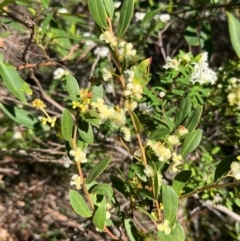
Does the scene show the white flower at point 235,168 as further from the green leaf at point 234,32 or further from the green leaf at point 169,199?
the green leaf at point 234,32

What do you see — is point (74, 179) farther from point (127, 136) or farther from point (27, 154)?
point (27, 154)

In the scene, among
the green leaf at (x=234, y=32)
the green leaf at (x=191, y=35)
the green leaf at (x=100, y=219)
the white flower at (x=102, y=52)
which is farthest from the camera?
the white flower at (x=102, y=52)

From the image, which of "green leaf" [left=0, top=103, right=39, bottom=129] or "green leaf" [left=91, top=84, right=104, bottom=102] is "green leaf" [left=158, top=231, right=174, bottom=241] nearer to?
"green leaf" [left=91, top=84, right=104, bottom=102]

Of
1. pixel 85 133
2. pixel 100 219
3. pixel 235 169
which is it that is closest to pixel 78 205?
pixel 100 219

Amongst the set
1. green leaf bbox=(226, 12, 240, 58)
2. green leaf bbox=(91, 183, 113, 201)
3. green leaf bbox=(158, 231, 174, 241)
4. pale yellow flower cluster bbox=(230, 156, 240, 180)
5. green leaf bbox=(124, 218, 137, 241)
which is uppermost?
green leaf bbox=(226, 12, 240, 58)

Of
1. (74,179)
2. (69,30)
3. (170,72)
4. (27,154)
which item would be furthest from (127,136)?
(69,30)

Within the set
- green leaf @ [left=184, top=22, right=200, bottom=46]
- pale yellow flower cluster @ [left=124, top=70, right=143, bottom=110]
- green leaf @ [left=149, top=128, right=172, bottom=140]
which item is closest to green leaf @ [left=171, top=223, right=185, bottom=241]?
green leaf @ [left=149, top=128, right=172, bottom=140]

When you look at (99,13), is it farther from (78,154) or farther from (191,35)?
(191,35)

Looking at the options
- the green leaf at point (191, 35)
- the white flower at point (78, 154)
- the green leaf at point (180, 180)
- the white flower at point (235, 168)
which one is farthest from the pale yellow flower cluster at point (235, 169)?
the green leaf at point (191, 35)
